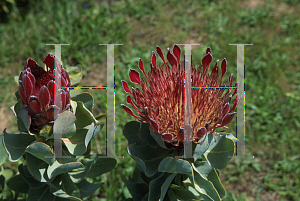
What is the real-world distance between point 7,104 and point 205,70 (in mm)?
2749

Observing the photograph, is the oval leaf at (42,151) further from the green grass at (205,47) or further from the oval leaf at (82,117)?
the green grass at (205,47)

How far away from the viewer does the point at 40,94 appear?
4.49 ft

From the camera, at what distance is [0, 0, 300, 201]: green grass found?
2990 mm

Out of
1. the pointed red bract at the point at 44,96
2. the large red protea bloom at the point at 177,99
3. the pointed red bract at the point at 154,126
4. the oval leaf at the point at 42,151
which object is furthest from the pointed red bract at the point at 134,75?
the oval leaf at the point at 42,151

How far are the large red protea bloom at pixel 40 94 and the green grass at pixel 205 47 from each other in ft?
4.86

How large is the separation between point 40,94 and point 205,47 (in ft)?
9.43

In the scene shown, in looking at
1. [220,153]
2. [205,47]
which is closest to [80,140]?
[220,153]

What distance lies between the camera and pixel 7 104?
3.48 m

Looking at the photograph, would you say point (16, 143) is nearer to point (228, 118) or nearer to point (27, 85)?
point (27, 85)

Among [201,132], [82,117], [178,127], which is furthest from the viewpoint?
[82,117]

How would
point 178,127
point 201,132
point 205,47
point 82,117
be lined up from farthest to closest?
point 205,47
point 82,117
point 178,127
point 201,132

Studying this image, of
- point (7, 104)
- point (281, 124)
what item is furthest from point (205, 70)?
point (7, 104)

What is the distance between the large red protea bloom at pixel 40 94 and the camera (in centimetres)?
137

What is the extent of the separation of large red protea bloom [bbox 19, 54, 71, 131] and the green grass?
1.48 metres
